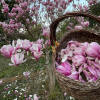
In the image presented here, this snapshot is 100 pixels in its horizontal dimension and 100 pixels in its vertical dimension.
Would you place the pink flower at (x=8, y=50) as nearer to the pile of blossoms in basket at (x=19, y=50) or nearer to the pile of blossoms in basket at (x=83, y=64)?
the pile of blossoms in basket at (x=19, y=50)

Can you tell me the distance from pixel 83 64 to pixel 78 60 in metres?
0.03

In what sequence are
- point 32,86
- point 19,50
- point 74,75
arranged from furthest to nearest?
point 32,86 < point 19,50 < point 74,75

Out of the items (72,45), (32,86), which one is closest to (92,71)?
(72,45)

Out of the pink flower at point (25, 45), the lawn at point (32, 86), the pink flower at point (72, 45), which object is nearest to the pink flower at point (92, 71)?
the pink flower at point (72, 45)

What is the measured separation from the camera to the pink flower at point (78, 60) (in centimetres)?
92

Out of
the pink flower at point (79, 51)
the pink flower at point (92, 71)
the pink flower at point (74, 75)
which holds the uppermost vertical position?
the pink flower at point (79, 51)

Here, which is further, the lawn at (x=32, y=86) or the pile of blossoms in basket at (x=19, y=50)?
the lawn at (x=32, y=86)

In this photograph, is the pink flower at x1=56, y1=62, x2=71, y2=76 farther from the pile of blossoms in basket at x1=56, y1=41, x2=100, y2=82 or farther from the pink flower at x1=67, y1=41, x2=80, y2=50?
the pink flower at x1=67, y1=41, x2=80, y2=50

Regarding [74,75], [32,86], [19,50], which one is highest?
[19,50]

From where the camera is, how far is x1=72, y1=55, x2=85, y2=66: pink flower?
92cm

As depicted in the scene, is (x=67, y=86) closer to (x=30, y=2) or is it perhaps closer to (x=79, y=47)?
(x=79, y=47)

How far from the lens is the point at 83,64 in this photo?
91 cm

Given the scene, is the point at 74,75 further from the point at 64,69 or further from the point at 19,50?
the point at 19,50

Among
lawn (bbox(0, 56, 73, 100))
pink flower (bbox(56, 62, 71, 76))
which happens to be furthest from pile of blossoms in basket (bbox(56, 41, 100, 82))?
lawn (bbox(0, 56, 73, 100))
